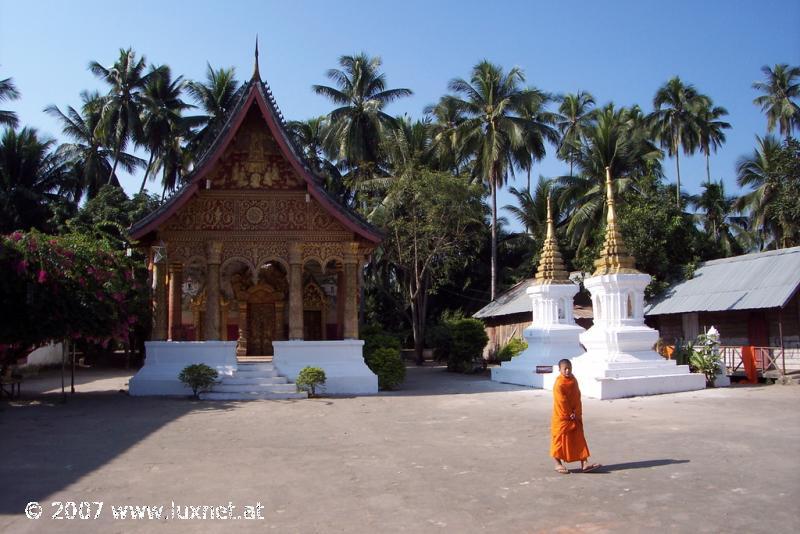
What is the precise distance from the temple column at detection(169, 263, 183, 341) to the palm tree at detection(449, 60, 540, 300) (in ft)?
58.2

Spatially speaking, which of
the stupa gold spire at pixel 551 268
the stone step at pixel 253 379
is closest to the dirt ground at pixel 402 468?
the stone step at pixel 253 379

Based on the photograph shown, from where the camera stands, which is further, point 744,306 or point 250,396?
point 744,306

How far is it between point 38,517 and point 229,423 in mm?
5135

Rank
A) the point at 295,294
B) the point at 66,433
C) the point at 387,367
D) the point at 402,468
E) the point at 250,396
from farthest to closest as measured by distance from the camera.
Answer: the point at 387,367 → the point at 295,294 → the point at 250,396 → the point at 66,433 → the point at 402,468

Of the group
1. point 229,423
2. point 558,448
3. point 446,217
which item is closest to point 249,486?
point 558,448

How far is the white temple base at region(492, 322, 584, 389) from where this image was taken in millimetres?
17875

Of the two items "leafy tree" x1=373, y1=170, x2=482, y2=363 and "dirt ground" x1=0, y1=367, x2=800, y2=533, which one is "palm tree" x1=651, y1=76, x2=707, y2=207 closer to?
"leafy tree" x1=373, y1=170, x2=482, y2=363

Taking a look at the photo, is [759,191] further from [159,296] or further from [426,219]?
[159,296]

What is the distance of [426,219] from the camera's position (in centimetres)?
2741

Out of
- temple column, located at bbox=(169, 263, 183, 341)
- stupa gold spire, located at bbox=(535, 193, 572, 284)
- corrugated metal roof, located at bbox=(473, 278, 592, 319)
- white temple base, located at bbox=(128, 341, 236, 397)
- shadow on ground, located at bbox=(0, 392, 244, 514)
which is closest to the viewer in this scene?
shadow on ground, located at bbox=(0, 392, 244, 514)

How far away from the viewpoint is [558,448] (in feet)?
21.3

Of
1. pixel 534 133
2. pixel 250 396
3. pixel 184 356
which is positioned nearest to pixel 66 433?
pixel 250 396

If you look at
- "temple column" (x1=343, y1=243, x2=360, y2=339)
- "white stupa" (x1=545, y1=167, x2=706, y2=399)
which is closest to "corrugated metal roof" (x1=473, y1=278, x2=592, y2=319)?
"white stupa" (x1=545, y1=167, x2=706, y2=399)

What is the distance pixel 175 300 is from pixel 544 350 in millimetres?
9851
